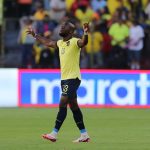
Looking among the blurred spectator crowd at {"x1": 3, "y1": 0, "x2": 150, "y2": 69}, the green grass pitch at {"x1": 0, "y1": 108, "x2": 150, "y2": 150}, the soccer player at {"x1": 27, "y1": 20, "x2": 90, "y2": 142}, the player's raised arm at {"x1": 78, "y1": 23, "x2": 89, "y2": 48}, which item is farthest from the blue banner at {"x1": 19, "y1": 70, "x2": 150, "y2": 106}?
the player's raised arm at {"x1": 78, "y1": 23, "x2": 89, "y2": 48}

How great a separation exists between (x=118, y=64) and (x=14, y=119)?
6.61 metres

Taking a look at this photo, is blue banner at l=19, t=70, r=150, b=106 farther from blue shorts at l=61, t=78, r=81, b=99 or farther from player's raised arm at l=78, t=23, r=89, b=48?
player's raised arm at l=78, t=23, r=89, b=48

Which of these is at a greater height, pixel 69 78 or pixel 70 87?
pixel 69 78

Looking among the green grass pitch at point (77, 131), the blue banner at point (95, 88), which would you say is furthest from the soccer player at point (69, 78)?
the blue banner at point (95, 88)

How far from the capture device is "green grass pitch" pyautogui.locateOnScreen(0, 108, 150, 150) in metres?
11.6

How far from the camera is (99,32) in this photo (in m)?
22.3

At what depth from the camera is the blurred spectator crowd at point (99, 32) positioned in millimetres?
21812

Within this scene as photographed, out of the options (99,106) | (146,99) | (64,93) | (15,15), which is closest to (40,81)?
(99,106)

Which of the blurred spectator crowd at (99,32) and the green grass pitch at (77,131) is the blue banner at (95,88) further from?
the blurred spectator crowd at (99,32)

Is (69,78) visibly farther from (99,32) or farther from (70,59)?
(99,32)

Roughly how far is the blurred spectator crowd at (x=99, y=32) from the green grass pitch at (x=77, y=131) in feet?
11.8

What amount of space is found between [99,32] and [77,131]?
8.73 metres

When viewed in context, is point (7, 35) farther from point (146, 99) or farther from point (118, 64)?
point (146, 99)

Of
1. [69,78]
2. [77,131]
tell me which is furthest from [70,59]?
[77,131]
